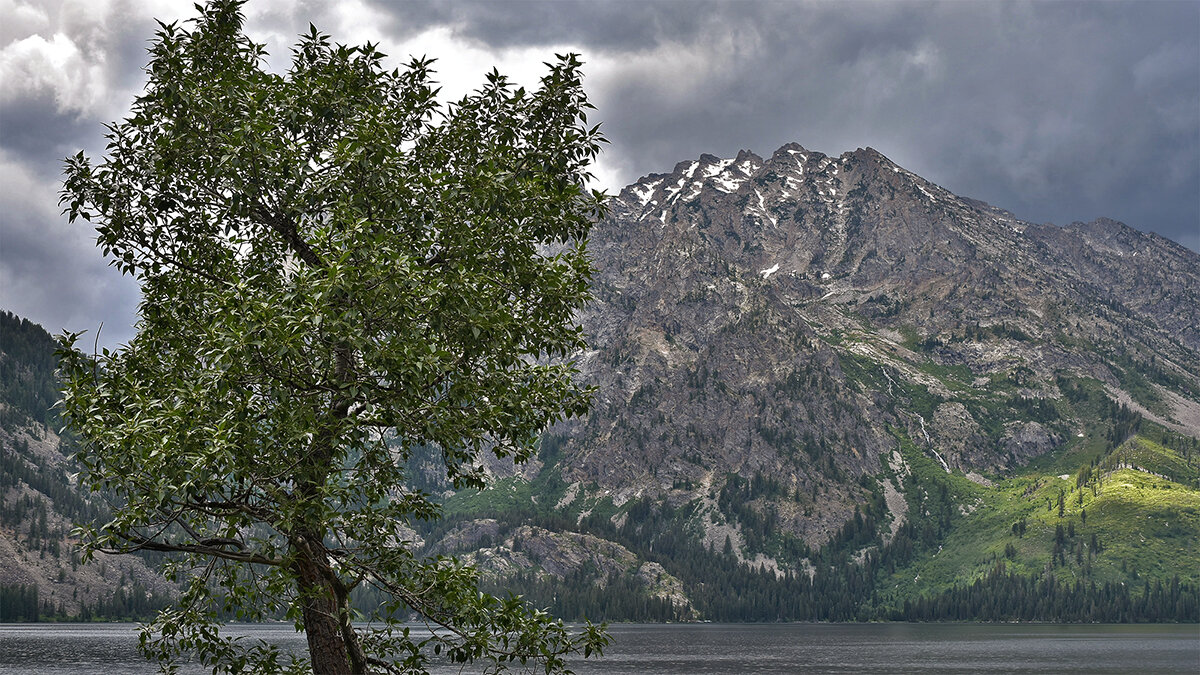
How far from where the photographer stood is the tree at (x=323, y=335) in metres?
13.1

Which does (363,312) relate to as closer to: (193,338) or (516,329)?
(516,329)

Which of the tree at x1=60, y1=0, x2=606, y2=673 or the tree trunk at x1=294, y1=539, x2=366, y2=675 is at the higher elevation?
the tree at x1=60, y1=0, x2=606, y2=673

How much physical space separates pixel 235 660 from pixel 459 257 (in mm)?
8090

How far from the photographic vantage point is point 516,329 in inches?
A: 623

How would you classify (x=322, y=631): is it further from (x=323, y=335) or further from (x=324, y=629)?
(x=323, y=335)

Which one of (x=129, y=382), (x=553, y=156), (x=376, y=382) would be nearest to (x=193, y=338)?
(x=129, y=382)

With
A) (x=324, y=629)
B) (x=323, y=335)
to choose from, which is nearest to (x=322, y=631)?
(x=324, y=629)

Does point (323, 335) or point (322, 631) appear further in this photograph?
point (322, 631)

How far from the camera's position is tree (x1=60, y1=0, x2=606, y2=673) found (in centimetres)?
1310

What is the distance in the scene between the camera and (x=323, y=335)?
12.9m

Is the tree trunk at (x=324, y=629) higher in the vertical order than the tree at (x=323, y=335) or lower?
lower

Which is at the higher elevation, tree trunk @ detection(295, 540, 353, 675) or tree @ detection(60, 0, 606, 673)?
tree @ detection(60, 0, 606, 673)

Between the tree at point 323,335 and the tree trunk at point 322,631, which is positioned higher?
the tree at point 323,335

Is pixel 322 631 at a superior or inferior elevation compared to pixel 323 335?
inferior
